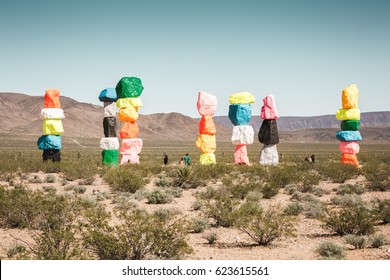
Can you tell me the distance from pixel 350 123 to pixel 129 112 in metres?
12.4

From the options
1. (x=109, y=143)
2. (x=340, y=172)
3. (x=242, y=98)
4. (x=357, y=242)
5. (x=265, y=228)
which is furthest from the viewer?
(x=109, y=143)

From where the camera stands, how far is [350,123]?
2569 cm

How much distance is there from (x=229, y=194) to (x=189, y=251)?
29.5 ft

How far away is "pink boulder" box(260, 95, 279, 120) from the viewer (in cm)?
2420

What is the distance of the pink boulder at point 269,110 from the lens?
24.2m

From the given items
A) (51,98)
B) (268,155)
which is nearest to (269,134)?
(268,155)

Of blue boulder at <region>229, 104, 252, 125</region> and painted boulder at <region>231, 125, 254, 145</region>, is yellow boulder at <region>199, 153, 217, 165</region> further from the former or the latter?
blue boulder at <region>229, 104, 252, 125</region>

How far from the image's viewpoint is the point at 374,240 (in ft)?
28.5

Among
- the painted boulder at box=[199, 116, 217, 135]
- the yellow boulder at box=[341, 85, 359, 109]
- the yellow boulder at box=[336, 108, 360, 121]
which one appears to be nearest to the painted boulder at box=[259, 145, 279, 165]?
the painted boulder at box=[199, 116, 217, 135]

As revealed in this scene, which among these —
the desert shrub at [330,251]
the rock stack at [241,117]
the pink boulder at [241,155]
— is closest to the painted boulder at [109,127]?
the rock stack at [241,117]

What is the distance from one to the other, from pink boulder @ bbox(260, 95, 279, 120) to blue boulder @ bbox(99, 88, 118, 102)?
8229mm

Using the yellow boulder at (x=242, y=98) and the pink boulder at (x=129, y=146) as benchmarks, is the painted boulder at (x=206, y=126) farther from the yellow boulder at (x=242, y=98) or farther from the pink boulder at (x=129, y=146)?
the pink boulder at (x=129, y=146)

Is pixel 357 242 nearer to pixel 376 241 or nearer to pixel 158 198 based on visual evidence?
pixel 376 241
